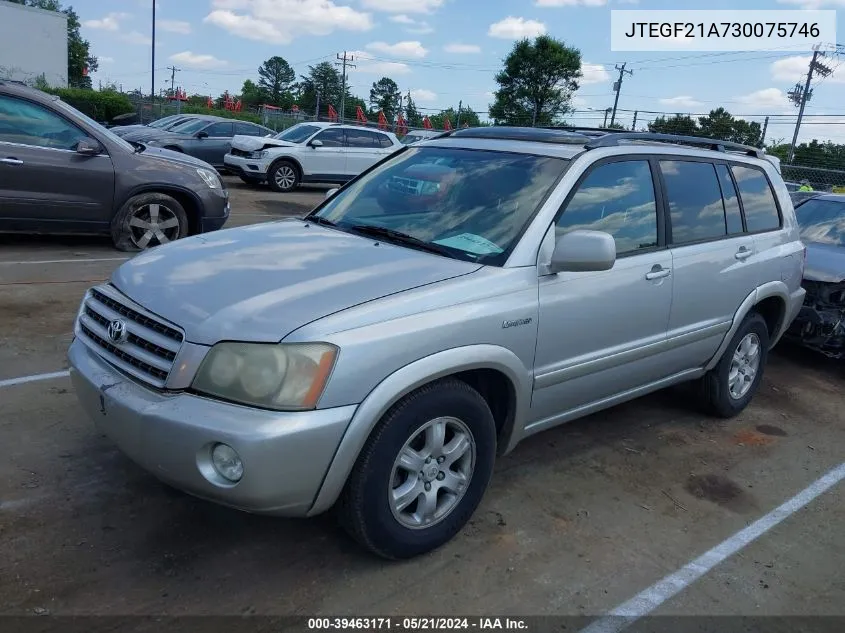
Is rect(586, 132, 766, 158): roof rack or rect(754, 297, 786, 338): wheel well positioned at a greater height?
rect(586, 132, 766, 158): roof rack

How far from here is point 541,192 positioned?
142 inches

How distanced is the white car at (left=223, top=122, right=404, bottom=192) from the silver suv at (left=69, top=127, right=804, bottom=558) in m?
12.6

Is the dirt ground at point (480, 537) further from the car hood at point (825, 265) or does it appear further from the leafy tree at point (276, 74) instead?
the leafy tree at point (276, 74)

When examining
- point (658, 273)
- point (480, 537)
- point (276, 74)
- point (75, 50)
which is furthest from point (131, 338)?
point (276, 74)

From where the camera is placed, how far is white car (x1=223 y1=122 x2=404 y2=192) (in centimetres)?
1645

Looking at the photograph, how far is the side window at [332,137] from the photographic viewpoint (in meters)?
17.1

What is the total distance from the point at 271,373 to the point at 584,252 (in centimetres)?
150

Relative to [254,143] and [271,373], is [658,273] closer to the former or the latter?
[271,373]

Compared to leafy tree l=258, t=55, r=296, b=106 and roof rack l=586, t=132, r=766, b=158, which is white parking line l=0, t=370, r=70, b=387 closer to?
roof rack l=586, t=132, r=766, b=158

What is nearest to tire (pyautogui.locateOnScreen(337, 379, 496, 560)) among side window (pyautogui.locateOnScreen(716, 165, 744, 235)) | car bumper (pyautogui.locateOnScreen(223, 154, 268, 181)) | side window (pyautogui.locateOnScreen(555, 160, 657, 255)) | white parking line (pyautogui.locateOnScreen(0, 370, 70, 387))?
side window (pyautogui.locateOnScreen(555, 160, 657, 255))

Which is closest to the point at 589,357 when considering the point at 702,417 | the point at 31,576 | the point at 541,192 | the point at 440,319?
the point at 541,192

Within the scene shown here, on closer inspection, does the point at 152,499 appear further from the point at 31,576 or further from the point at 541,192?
the point at 541,192

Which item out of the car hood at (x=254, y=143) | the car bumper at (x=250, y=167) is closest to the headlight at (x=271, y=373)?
the car bumper at (x=250, y=167)

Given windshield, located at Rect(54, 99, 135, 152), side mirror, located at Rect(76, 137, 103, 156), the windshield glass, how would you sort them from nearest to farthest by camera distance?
side mirror, located at Rect(76, 137, 103, 156) < windshield, located at Rect(54, 99, 135, 152) < the windshield glass
